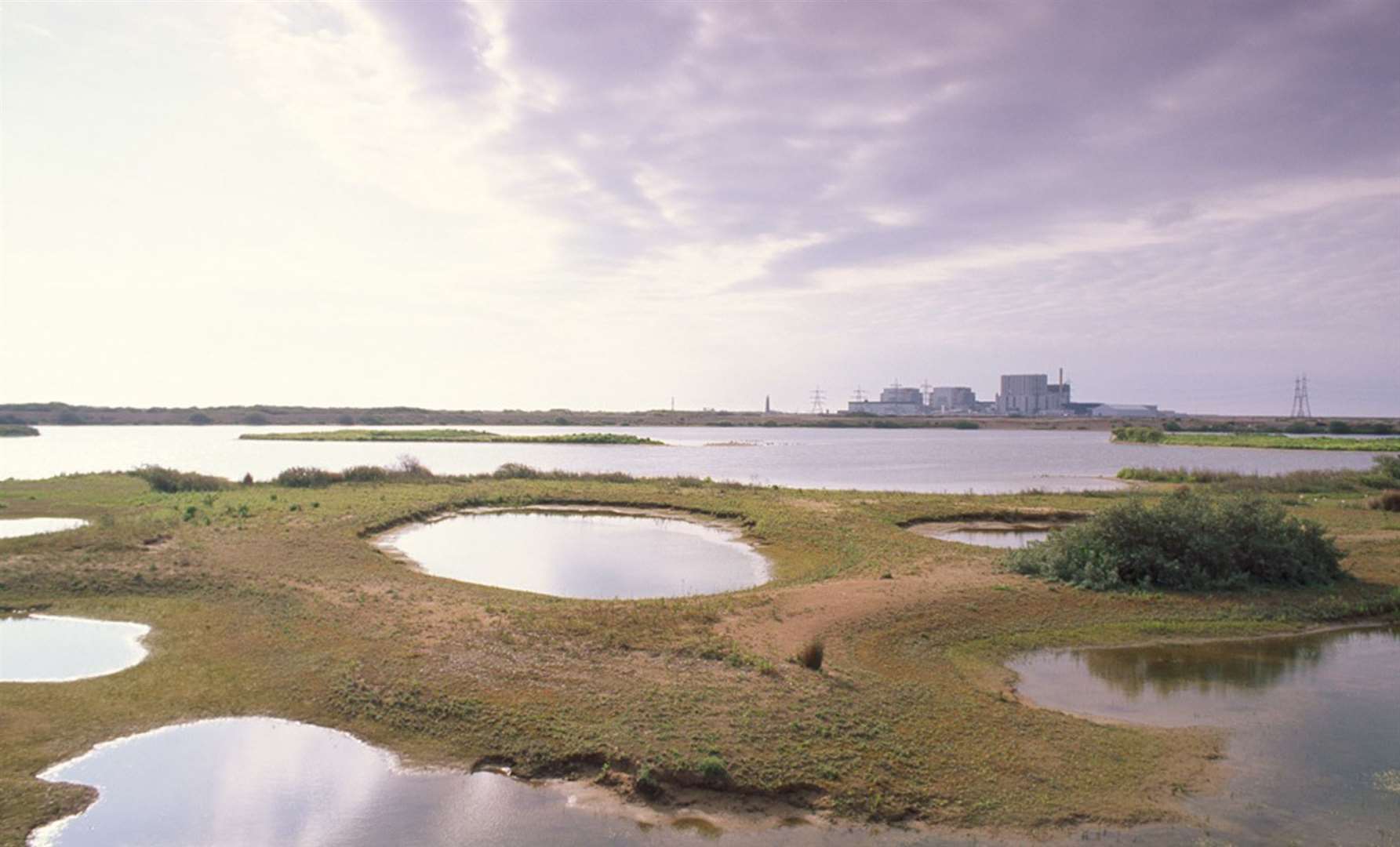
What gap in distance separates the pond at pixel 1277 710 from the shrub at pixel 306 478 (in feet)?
110

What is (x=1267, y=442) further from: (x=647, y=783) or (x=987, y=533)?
(x=647, y=783)

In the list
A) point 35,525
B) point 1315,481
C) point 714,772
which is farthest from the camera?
point 1315,481

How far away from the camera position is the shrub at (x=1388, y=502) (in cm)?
3203

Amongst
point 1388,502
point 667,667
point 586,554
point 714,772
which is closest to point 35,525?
point 586,554

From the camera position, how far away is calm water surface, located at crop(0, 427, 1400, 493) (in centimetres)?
5194

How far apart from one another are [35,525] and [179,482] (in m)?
9.78

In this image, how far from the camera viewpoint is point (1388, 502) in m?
32.3

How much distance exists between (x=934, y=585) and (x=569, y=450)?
2636 inches

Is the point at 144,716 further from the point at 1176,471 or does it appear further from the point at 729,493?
the point at 1176,471

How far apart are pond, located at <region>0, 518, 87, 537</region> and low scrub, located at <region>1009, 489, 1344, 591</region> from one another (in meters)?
27.4

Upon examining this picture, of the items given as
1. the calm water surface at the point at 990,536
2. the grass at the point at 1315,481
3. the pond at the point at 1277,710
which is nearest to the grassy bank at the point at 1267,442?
the grass at the point at 1315,481

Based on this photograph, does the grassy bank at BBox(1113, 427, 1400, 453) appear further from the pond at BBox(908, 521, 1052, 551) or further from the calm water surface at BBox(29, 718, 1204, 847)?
the calm water surface at BBox(29, 718, 1204, 847)

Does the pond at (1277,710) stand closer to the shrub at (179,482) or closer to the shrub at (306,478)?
the shrub at (306,478)

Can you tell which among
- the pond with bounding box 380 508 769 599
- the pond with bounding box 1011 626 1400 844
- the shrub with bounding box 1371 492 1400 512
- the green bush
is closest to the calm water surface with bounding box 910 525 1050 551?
the pond with bounding box 380 508 769 599
